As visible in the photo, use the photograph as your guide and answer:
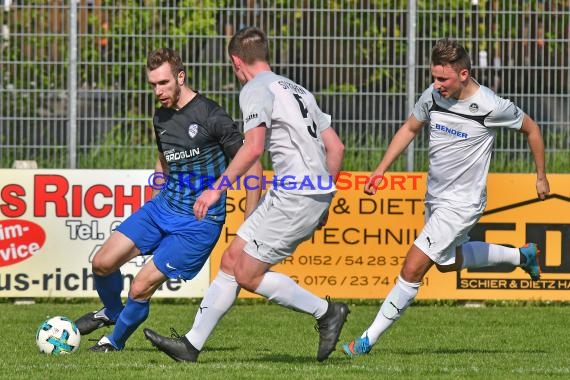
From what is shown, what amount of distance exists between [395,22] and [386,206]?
6.24 ft

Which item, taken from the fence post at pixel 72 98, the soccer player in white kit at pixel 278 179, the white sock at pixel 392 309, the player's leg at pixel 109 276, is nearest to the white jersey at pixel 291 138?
the soccer player in white kit at pixel 278 179

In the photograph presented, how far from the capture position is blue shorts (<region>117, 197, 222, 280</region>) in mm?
9180

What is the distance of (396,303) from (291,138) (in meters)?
1.70

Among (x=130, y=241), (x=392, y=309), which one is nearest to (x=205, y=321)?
(x=130, y=241)

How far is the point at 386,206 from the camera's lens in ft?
43.6

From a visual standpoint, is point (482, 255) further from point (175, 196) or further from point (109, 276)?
point (109, 276)

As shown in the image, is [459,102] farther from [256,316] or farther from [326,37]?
[326,37]

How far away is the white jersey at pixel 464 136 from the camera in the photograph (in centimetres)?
924

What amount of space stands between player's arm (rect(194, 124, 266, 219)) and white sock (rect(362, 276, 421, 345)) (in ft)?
6.03

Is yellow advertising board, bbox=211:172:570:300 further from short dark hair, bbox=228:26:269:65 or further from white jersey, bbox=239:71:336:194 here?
short dark hair, bbox=228:26:269:65

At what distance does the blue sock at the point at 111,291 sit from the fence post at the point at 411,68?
15.8ft

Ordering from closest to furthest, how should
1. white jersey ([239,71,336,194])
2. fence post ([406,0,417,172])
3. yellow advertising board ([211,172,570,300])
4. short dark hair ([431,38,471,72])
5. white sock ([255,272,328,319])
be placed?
white jersey ([239,71,336,194])
white sock ([255,272,328,319])
short dark hair ([431,38,471,72])
yellow advertising board ([211,172,570,300])
fence post ([406,0,417,172])

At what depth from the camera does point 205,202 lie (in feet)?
25.1

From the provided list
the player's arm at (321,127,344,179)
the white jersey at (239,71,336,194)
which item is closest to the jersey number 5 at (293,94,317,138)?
the white jersey at (239,71,336,194)
